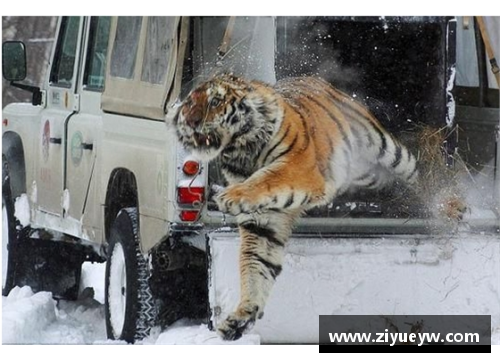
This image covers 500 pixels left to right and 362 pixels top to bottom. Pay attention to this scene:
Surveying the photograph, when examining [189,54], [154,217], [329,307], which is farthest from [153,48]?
[329,307]

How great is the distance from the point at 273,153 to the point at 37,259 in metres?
2.01

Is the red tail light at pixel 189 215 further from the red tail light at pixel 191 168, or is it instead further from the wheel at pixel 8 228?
the wheel at pixel 8 228

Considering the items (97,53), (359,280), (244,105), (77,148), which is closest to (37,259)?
(77,148)

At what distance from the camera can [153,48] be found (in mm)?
8133

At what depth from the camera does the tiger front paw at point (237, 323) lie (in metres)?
7.95

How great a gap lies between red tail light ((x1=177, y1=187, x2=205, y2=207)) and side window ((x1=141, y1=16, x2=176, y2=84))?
59 centimetres

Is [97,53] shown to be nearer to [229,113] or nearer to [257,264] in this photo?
[229,113]

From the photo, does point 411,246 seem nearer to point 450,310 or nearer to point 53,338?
point 450,310

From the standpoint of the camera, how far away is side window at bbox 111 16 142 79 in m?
8.29

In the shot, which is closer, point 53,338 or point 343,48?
point 343,48

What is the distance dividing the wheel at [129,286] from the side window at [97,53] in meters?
0.80

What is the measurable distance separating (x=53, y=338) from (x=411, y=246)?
206cm

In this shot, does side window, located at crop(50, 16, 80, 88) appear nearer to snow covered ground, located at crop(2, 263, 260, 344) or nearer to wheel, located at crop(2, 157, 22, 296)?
wheel, located at crop(2, 157, 22, 296)

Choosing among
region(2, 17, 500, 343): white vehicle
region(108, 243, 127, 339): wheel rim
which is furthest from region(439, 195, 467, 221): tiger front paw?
region(108, 243, 127, 339): wheel rim
